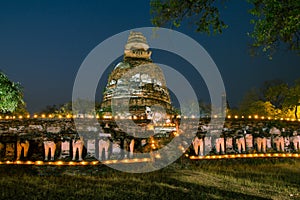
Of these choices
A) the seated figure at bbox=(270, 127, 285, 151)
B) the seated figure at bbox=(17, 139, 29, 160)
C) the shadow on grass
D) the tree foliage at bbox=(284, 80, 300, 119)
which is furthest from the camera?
the tree foliage at bbox=(284, 80, 300, 119)

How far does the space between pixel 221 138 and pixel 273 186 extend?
178 inches

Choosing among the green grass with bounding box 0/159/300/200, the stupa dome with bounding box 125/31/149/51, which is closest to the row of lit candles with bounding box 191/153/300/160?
the green grass with bounding box 0/159/300/200

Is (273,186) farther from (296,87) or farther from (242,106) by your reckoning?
(242,106)

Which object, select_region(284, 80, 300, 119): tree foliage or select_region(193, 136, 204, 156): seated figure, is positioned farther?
select_region(284, 80, 300, 119): tree foliage

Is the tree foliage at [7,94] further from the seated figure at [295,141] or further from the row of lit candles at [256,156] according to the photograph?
the seated figure at [295,141]

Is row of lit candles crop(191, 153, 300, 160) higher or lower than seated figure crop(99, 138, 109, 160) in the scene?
lower

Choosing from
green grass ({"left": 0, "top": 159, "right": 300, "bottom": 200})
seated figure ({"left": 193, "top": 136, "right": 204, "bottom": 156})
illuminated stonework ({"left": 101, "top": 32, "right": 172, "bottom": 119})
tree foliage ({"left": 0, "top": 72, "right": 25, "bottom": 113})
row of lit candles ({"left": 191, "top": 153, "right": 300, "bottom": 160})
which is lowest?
green grass ({"left": 0, "top": 159, "right": 300, "bottom": 200})

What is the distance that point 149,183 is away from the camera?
6758 mm

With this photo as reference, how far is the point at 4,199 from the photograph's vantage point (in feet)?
17.1

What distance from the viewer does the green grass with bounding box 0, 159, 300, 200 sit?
5750 millimetres

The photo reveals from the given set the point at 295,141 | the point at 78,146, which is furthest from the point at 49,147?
the point at 295,141

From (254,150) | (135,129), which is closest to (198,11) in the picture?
(135,129)

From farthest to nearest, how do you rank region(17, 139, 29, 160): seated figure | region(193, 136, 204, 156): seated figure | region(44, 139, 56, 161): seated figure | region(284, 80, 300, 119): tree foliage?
1. region(284, 80, 300, 119): tree foliage
2. region(193, 136, 204, 156): seated figure
3. region(17, 139, 29, 160): seated figure
4. region(44, 139, 56, 161): seated figure

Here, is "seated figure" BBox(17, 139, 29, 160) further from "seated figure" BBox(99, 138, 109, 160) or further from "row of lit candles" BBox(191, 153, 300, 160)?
"row of lit candles" BBox(191, 153, 300, 160)
